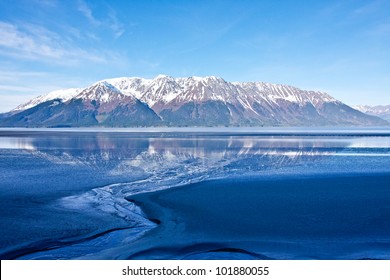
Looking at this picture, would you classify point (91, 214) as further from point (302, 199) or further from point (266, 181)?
point (266, 181)

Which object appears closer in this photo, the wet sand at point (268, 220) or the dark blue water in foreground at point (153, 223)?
the wet sand at point (268, 220)

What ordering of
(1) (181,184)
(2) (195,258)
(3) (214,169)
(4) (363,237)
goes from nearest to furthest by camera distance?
(2) (195,258), (4) (363,237), (1) (181,184), (3) (214,169)

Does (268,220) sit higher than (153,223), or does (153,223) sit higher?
(268,220)

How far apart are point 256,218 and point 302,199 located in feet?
17.3

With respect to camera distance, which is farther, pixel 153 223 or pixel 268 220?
pixel 268 220

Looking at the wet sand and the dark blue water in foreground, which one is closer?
the wet sand

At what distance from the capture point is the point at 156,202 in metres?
21.4

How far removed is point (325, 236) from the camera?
50.2 ft

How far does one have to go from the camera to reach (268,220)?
58.3 feet

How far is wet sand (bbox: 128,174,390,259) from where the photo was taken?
1376cm

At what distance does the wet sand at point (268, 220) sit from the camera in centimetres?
1376
